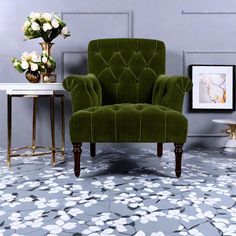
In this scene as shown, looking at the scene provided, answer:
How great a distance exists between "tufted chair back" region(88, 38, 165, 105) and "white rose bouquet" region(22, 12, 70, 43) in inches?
11.8

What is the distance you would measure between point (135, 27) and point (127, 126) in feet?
4.36

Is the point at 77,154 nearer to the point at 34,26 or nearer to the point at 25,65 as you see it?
the point at 25,65

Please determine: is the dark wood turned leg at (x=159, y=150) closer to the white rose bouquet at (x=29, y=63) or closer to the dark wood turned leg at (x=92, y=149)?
the dark wood turned leg at (x=92, y=149)

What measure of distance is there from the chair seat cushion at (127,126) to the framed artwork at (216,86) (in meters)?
1.13

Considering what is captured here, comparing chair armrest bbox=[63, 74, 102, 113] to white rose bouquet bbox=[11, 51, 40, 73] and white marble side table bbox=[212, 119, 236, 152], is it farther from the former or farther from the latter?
white marble side table bbox=[212, 119, 236, 152]

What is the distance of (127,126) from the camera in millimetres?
2000

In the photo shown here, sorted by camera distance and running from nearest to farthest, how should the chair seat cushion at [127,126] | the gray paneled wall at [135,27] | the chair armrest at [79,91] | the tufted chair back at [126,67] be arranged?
the chair seat cushion at [127,126] < the chair armrest at [79,91] < the tufted chair back at [126,67] < the gray paneled wall at [135,27]

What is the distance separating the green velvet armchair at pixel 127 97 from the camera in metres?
2.00

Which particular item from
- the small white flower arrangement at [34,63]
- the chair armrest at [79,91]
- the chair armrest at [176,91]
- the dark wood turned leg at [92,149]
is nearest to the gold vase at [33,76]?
the small white flower arrangement at [34,63]

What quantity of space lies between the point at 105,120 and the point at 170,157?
883 mm

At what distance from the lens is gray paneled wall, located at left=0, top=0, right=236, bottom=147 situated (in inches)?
119

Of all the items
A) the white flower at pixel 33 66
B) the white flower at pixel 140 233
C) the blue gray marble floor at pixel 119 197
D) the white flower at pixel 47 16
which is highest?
the white flower at pixel 47 16

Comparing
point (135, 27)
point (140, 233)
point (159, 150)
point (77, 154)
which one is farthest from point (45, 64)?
point (140, 233)

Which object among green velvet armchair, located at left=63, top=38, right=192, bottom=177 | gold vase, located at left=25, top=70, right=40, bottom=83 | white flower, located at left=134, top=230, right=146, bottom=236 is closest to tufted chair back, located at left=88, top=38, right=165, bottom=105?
green velvet armchair, located at left=63, top=38, right=192, bottom=177
